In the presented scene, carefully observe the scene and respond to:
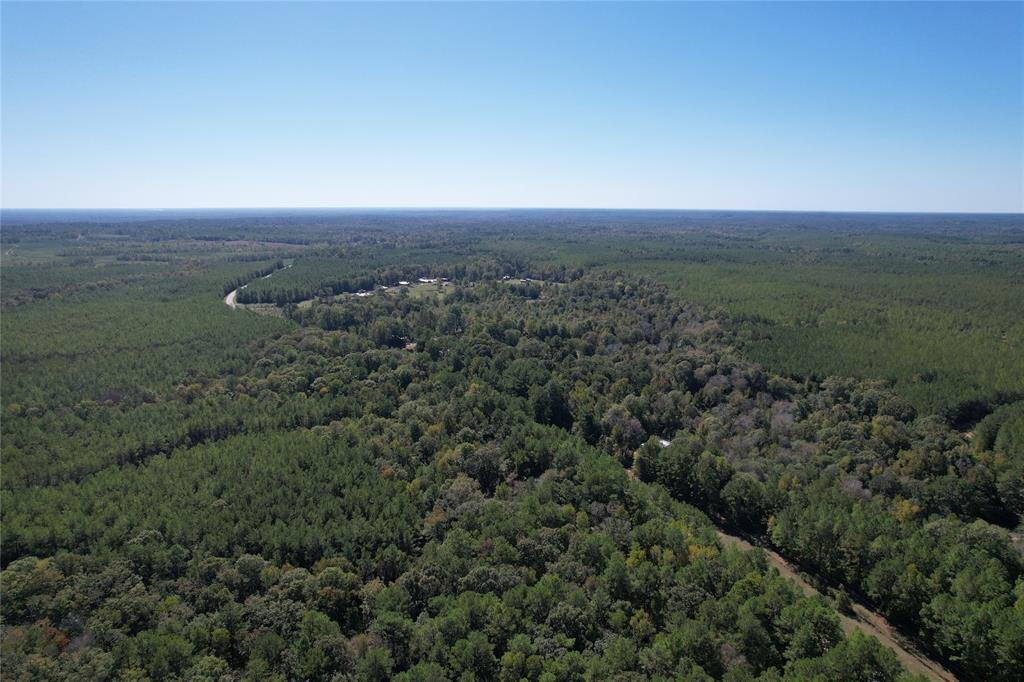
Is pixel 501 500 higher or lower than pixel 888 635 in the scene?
higher

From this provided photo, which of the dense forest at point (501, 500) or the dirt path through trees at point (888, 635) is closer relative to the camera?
the dense forest at point (501, 500)

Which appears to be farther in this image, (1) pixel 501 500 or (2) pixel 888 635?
(1) pixel 501 500

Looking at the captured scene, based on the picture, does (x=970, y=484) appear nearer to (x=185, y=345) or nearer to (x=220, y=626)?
(x=220, y=626)

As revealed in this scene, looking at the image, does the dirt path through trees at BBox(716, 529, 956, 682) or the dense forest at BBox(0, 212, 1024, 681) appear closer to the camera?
the dense forest at BBox(0, 212, 1024, 681)

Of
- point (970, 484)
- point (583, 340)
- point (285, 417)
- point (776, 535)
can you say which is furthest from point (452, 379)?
point (970, 484)

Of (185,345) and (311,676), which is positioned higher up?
(185,345)

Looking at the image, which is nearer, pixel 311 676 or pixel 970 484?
pixel 311 676

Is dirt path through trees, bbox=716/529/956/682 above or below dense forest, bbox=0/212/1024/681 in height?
below

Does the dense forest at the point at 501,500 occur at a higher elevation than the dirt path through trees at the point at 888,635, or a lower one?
higher
